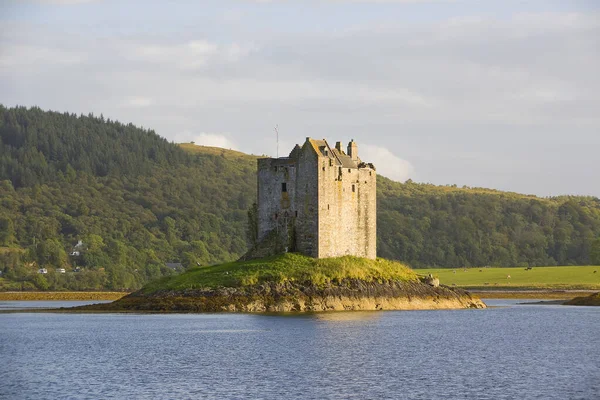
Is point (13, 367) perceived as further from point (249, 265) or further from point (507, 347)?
point (249, 265)

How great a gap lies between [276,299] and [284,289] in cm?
98

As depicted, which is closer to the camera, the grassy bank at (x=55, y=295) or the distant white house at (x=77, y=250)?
the grassy bank at (x=55, y=295)

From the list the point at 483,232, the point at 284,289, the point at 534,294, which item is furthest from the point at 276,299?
the point at 483,232

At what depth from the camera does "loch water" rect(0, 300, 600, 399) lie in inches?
1587

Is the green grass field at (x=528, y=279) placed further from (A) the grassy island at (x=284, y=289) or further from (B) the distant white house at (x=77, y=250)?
(B) the distant white house at (x=77, y=250)

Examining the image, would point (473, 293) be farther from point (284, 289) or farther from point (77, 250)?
point (77, 250)

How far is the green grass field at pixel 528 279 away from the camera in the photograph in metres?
117

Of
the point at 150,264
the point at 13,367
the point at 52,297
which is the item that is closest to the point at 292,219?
the point at 13,367

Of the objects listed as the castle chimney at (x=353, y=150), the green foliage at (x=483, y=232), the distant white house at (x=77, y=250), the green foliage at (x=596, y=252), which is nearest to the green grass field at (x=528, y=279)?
the green foliage at (x=596, y=252)

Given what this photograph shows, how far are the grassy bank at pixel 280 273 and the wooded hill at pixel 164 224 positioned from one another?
181ft

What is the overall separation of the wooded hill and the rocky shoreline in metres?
56.7

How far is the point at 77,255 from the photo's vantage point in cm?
14912

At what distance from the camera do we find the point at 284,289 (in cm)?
7531

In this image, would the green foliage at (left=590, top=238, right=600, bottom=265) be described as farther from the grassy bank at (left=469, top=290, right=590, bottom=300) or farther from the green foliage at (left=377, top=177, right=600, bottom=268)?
the grassy bank at (left=469, top=290, right=590, bottom=300)
